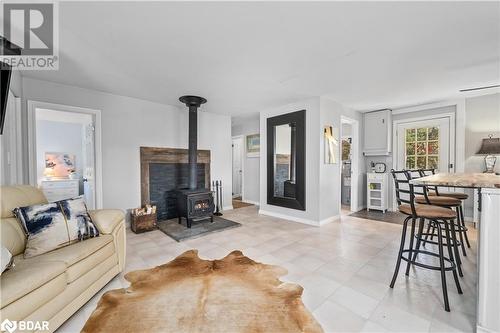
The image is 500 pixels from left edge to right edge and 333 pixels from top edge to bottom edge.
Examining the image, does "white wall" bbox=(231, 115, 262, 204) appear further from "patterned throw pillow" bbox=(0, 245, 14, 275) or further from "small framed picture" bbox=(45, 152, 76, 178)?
"patterned throw pillow" bbox=(0, 245, 14, 275)

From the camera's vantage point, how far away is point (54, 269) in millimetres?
1441

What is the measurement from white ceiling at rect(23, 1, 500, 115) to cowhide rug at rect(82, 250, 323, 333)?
89.7 inches

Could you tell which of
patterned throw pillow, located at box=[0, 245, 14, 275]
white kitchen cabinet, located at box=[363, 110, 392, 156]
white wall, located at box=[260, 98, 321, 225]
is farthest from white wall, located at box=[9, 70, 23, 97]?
white kitchen cabinet, located at box=[363, 110, 392, 156]

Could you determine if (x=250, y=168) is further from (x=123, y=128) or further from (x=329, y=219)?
(x=123, y=128)

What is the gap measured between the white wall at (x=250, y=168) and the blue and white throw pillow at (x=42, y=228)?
175 inches

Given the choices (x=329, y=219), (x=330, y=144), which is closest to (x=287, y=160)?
(x=330, y=144)

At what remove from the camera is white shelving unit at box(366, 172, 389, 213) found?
493cm

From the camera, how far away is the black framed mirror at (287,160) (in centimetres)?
416

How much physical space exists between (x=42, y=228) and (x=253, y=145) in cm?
480

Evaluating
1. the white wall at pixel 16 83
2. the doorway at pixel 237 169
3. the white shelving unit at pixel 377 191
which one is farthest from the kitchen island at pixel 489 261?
the doorway at pixel 237 169

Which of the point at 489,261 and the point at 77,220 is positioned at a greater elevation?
the point at 77,220

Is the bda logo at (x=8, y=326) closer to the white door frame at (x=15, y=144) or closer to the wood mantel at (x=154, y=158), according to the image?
the white door frame at (x=15, y=144)

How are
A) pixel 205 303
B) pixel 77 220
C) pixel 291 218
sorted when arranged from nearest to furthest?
pixel 205 303 → pixel 77 220 → pixel 291 218

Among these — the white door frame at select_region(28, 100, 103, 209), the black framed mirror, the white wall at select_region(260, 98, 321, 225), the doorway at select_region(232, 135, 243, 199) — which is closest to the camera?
the white door frame at select_region(28, 100, 103, 209)
